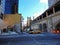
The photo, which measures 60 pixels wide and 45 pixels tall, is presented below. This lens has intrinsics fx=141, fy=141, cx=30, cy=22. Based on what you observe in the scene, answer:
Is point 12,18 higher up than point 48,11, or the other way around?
point 48,11

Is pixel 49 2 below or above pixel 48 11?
above

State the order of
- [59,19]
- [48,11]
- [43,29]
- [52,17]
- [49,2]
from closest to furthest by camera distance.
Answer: [59,19]
[52,17]
[48,11]
[43,29]
[49,2]

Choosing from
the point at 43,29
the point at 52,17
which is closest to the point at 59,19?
the point at 52,17

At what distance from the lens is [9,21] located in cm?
263

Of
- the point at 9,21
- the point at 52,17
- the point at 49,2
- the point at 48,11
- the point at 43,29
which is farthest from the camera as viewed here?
the point at 49,2

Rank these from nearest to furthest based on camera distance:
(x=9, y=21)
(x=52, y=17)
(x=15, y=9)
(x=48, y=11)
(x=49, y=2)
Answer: (x=9, y=21)
(x=15, y=9)
(x=52, y=17)
(x=48, y=11)
(x=49, y=2)

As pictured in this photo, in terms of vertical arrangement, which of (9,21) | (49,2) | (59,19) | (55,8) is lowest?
(9,21)

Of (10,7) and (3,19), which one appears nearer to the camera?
(3,19)

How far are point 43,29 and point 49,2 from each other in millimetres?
10089

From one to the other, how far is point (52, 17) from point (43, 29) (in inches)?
370

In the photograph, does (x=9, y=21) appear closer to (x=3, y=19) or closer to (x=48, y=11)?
(x=3, y=19)

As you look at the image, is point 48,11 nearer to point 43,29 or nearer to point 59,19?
point 43,29

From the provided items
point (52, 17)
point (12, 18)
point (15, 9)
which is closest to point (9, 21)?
point (12, 18)

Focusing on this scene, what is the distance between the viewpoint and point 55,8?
93.5 ft
